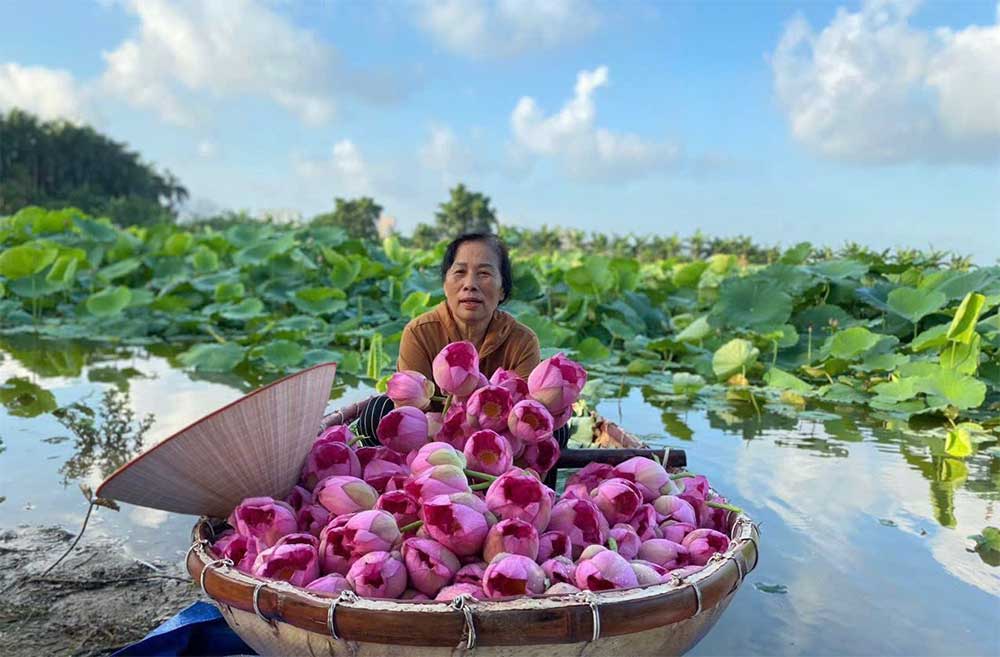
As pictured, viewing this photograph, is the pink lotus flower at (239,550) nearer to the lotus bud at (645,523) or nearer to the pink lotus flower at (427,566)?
the pink lotus flower at (427,566)

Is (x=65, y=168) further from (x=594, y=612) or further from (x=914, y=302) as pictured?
(x=594, y=612)

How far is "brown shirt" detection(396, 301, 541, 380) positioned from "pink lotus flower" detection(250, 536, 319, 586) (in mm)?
888

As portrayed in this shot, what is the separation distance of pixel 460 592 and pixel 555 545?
0.54 ft

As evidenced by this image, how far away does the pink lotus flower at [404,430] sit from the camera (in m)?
1.19

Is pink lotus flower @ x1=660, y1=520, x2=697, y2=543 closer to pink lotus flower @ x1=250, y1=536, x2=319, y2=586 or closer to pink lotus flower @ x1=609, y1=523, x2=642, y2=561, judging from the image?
pink lotus flower @ x1=609, y1=523, x2=642, y2=561

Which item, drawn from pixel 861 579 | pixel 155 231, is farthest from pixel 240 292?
pixel 861 579

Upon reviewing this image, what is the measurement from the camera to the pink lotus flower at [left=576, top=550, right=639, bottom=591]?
91 cm

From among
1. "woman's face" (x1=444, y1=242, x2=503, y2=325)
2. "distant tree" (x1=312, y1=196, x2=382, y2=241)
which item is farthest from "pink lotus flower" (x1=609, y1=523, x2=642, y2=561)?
"distant tree" (x1=312, y1=196, x2=382, y2=241)

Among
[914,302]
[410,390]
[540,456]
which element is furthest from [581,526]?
[914,302]

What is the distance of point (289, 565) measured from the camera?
3.10 feet

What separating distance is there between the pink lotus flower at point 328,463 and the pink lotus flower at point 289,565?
8.5 inches

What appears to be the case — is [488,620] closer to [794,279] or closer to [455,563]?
[455,563]

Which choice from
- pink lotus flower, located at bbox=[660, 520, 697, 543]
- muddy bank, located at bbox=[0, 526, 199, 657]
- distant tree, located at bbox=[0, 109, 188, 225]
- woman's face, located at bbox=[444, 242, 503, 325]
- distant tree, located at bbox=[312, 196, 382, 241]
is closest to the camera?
pink lotus flower, located at bbox=[660, 520, 697, 543]

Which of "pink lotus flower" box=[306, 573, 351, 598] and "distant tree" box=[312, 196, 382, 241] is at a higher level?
"distant tree" box=[312, 196, 382, 241]
